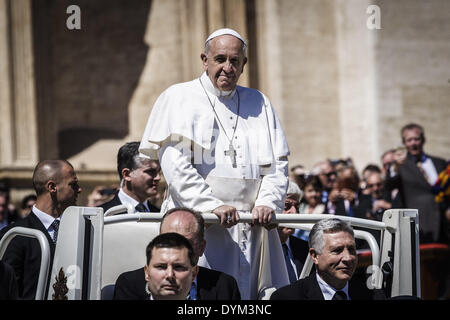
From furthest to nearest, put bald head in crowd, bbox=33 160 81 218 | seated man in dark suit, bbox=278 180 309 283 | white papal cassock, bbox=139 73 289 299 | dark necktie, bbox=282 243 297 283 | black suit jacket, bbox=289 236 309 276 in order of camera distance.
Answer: black suit jacket, bbox=289 236 309 276
seated man in dark suit, bbox=278 180 309 283
dark necktie, bbox=282 243 297 283
bald head in crowd, bbox=33 160 81 218
white papal cassock, bbox=139 73 289 299

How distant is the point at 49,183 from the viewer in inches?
241

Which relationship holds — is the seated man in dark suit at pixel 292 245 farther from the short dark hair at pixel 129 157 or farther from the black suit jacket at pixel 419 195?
the black suit jacket at pixel 419 195

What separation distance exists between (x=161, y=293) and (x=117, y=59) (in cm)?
1183

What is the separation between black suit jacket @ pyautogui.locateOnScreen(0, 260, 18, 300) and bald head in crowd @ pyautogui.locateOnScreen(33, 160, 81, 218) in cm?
139

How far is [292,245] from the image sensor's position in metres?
6.80

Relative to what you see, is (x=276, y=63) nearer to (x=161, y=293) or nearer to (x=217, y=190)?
(x=217, y=190)

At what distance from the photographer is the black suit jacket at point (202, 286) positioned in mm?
4891

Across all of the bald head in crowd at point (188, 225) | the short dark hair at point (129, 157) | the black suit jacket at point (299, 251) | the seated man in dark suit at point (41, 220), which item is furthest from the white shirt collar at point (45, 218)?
the black suit jacket at point (299, 251)

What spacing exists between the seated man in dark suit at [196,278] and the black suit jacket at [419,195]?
5.42 meters

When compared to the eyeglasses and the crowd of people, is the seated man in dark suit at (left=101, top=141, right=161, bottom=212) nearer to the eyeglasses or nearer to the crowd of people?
the crowd of people

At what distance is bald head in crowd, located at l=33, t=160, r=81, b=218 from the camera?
6.11 meters

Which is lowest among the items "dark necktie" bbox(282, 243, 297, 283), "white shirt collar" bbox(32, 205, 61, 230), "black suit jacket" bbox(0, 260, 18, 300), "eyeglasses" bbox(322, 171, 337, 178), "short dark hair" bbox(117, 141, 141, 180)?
"dark necktie" bbox(282, 243, 297, 283)

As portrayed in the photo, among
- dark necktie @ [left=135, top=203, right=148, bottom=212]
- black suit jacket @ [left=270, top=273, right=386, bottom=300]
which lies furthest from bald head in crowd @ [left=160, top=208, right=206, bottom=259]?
dark necktie @ [left=135, top=203, right=148, bottom=212]
